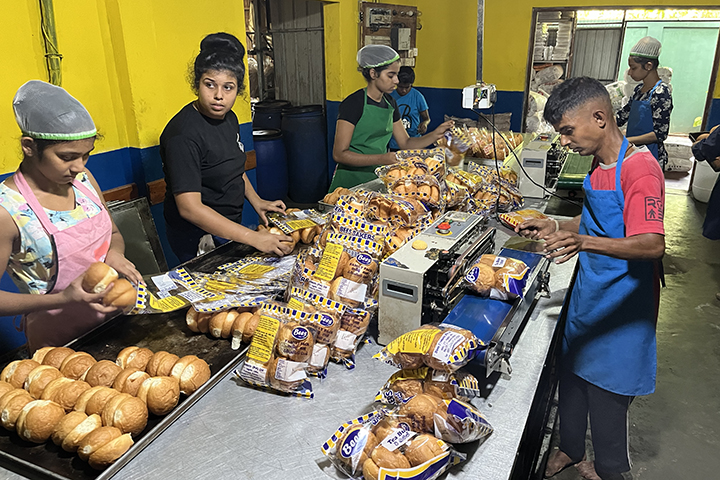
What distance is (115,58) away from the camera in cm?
330

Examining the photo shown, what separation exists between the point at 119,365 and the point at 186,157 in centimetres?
99

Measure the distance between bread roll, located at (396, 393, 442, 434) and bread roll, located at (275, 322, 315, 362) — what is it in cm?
33

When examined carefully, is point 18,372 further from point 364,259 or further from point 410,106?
point 410,106

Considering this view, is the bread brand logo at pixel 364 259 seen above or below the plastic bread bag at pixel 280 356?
above

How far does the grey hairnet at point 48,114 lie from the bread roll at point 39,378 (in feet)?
2.14

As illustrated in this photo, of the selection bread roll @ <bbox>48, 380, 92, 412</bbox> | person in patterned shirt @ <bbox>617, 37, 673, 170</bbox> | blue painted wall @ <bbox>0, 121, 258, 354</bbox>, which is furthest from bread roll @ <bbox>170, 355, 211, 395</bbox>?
person in patterned shirt @ <bbox>617, 37, 673, 170</bbox>

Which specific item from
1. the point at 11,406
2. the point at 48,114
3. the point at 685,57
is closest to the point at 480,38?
the point at 48,114

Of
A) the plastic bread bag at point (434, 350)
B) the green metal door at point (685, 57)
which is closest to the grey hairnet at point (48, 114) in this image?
the plastic bread bag at point (434, 350)

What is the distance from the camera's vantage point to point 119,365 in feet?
4.51

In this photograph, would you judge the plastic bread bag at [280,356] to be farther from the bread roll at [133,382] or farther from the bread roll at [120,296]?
the bread roll at [120,296]

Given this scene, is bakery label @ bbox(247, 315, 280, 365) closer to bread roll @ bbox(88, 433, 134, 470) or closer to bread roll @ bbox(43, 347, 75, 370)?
bread roll @ bbox(88, 433, 134, 470)

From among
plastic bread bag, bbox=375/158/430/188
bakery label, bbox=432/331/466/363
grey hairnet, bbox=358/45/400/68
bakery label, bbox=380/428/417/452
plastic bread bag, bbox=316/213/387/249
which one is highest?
grey hairnet, bbox=358/45/400/68

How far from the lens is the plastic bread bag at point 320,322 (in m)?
1.42

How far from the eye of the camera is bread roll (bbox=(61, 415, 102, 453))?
113cm
